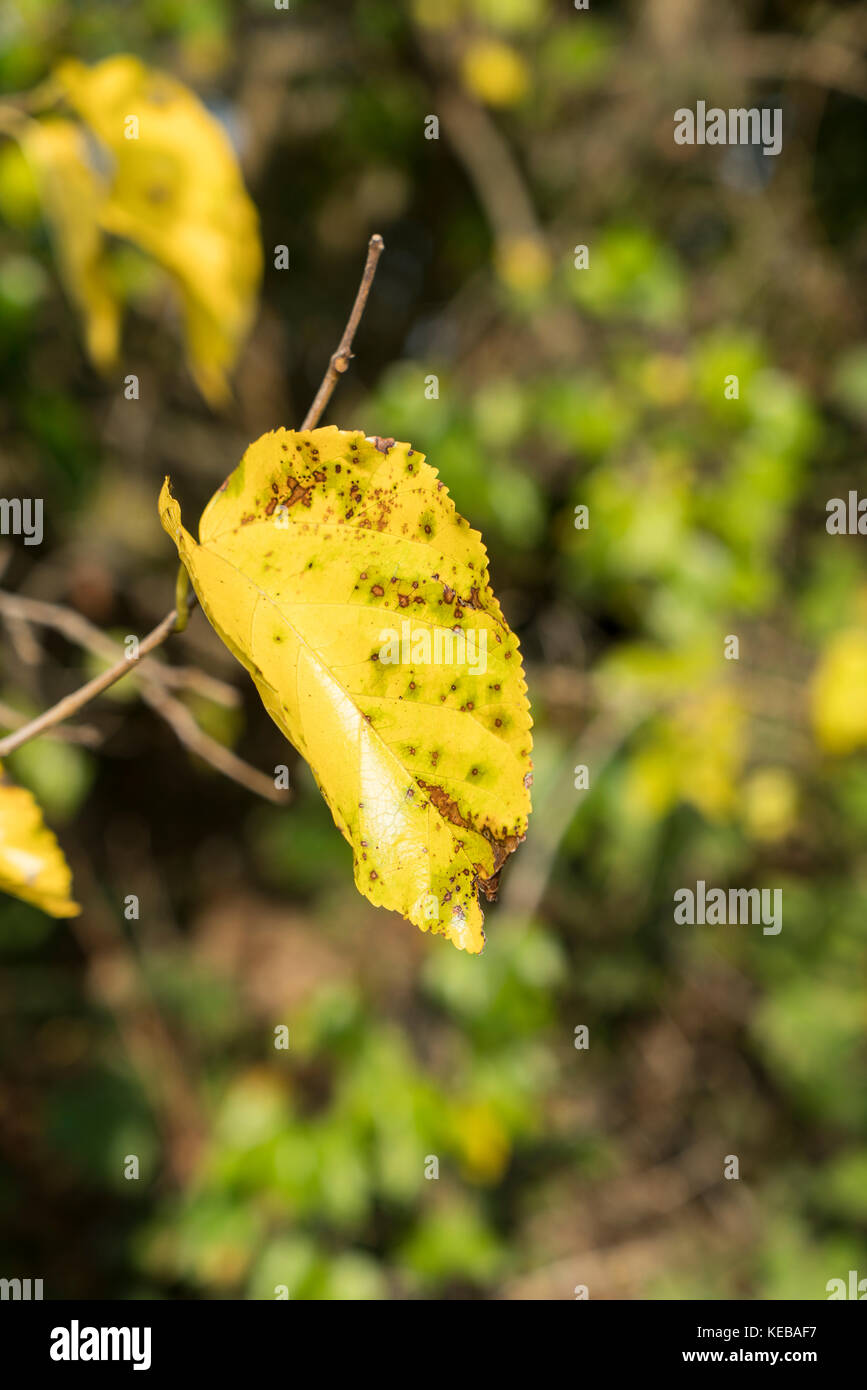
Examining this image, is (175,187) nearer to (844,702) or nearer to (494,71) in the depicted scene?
(844,702)

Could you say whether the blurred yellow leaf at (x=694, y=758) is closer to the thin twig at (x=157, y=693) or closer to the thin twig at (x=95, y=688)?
the thin twig at (x=157, y=693)

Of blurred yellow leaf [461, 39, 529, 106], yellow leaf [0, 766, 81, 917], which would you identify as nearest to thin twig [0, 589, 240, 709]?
yellow leaf [0, 766, 81, 917]

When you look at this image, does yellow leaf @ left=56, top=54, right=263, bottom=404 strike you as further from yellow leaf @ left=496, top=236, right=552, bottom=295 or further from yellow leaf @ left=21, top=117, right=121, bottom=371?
yellow leaf @ left=496, top=236, right=552, bottom=295

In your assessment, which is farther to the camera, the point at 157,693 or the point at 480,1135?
the point at 480,1135

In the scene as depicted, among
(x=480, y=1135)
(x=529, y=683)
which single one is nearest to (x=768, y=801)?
(x=529, y=683)

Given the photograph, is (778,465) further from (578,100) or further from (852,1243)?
(852,1243)

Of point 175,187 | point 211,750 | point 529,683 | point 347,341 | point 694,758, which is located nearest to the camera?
point 347,341

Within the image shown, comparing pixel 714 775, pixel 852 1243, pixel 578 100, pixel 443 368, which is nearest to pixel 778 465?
pixel 714 775
